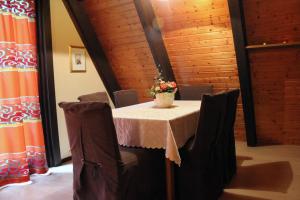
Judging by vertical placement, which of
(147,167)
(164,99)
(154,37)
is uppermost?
(154,37)

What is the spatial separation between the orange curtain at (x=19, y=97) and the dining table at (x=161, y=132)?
1.28 meters

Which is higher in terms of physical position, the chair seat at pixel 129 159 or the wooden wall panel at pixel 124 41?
the wooden wall panel at pixel 124 41

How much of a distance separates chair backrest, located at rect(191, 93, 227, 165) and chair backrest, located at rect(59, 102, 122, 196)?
72 centimetres

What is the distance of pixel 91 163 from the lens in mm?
2195

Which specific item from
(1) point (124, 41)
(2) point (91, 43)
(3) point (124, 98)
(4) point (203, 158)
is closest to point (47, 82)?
(3) point (124, 98)

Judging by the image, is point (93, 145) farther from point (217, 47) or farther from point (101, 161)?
point (217, 47)

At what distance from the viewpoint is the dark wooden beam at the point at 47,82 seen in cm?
340

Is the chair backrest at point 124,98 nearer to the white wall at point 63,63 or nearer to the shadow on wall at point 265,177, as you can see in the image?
the white wall at point 63,63

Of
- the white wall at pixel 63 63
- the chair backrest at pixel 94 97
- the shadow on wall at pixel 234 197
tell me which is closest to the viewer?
the shadow on wall at pixel 234 197

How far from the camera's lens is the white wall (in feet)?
12.2

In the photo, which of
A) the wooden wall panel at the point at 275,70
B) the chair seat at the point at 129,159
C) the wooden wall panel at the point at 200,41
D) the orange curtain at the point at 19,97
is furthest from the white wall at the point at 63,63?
the wooden wall panel at the point at 275,70

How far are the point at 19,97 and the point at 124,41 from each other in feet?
6.03

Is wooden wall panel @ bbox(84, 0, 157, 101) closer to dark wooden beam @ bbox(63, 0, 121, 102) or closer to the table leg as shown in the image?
dark wooden beam @ bbox(63, 0, 121, 102)

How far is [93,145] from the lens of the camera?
2123 millimetres
